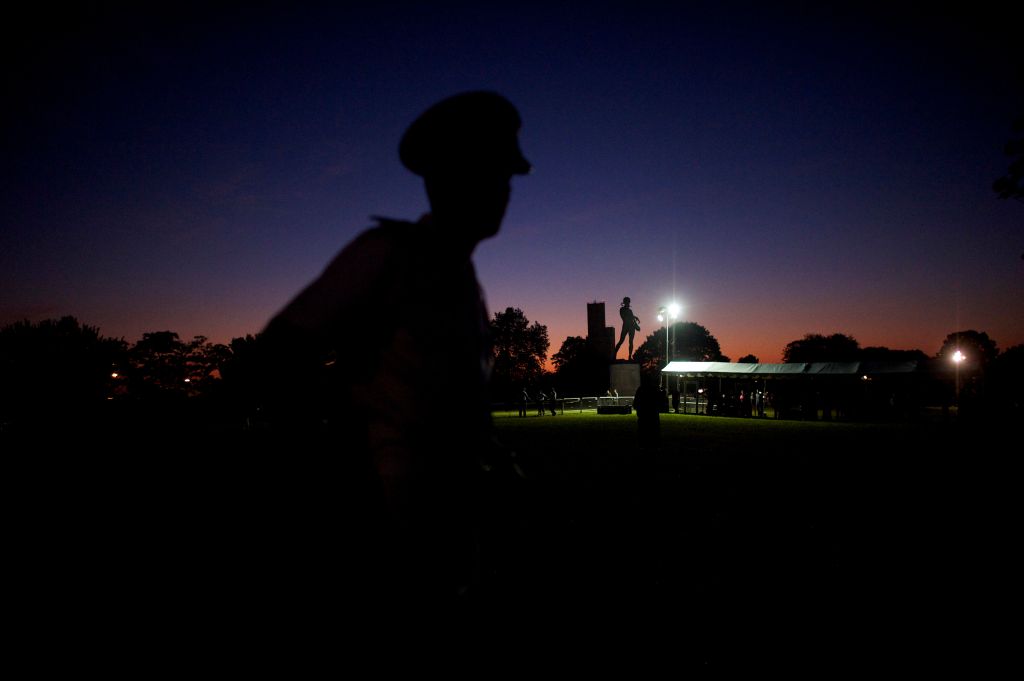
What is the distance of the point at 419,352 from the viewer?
118cm

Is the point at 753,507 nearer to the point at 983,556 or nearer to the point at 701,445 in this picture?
the point at 983,556

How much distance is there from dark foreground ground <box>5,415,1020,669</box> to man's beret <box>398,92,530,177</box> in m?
0.85

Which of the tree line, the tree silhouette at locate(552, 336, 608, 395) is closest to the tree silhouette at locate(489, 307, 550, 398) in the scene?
the tree line

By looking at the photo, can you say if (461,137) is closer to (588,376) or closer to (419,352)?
(419,352)

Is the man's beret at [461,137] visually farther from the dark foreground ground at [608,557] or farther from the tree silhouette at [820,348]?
the tree silhouette at [820,348]

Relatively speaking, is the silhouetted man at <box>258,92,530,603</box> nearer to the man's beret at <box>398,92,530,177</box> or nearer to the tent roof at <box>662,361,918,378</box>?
the man's beret at <box>398,92,530,177</box>

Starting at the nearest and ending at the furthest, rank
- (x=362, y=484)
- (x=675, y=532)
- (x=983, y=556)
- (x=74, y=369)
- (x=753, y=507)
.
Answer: (x=362, y=484), (x=983, y=556), (x=675, y=532), (x=753, y=507), (x=74, y=369)

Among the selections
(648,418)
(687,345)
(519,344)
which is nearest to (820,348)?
(687,345)

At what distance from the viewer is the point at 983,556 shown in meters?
4.77

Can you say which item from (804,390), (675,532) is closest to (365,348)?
(675,532)

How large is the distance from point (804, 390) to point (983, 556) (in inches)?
1292

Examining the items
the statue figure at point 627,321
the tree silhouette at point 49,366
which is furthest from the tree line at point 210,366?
the statue figure at point 627,321

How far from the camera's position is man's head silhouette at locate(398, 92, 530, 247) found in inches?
51.5

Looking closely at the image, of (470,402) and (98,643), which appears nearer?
(470,402)
